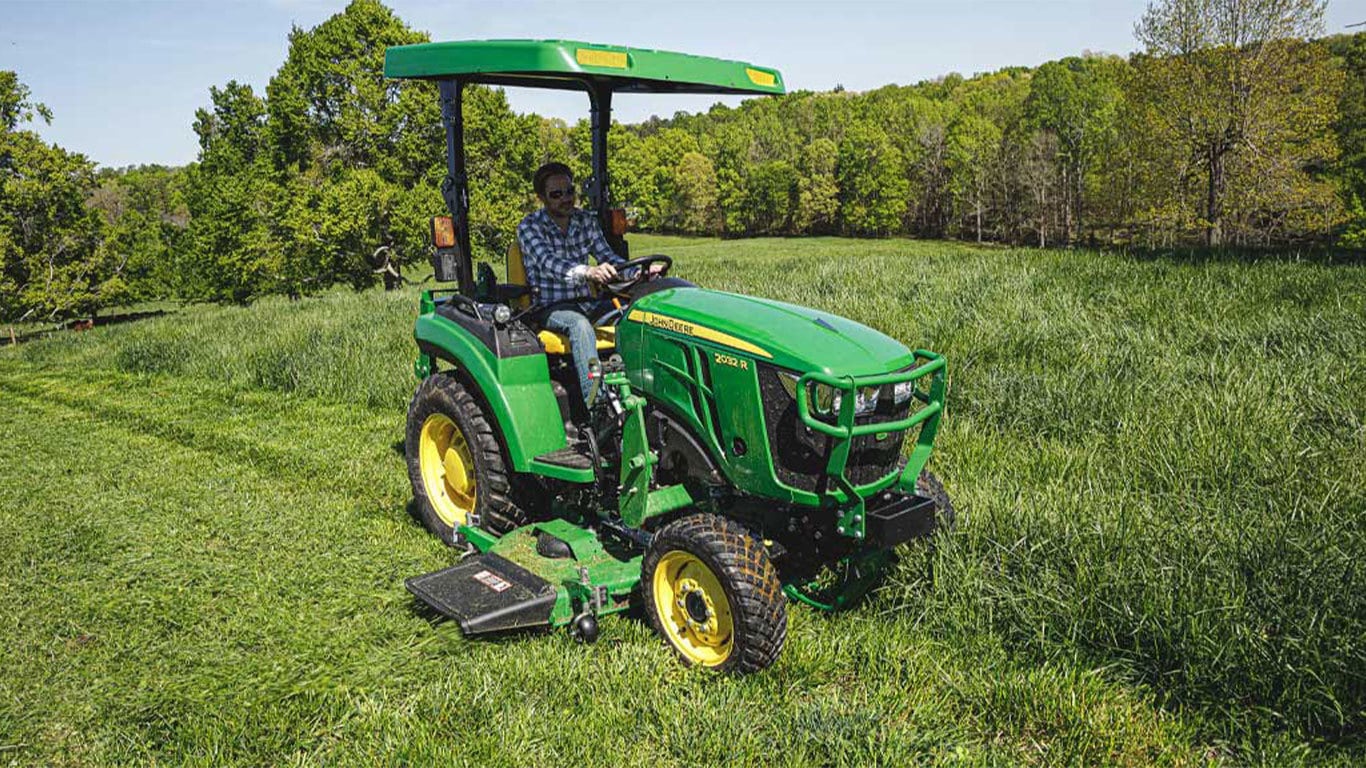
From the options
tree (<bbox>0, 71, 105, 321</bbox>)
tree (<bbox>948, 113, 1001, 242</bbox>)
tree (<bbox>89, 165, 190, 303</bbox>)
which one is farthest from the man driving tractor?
tree (<bbox>948, 113, 1001, 242</bbox>)

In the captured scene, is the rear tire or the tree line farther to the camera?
the tree line

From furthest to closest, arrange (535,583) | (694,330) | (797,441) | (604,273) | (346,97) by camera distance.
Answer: (346,97), (604,273), (535,583), (694,330), (797,441)

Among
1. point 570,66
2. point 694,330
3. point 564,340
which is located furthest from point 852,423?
point 564,340

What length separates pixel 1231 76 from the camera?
2356 cm

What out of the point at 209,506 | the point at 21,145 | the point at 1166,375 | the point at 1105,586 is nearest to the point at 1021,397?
the point at 1166,375

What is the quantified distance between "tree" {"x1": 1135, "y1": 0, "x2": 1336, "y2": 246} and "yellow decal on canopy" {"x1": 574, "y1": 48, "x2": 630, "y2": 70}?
25.5m

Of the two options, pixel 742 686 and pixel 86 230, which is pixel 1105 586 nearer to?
pixel 742 686

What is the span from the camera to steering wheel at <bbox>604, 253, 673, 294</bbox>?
4152 mm

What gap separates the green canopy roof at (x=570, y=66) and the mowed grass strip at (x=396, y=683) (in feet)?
7.51

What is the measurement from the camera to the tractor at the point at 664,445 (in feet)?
10.9

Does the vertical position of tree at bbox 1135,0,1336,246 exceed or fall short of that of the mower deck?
it exceeds it

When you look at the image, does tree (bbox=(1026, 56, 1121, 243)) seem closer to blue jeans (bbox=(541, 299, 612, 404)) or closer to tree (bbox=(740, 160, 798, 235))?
tree (bbox=(740, 160, 798, 235))

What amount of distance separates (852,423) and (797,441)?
0.31 m

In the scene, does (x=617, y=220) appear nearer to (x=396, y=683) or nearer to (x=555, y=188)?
(x=555, y=188)
